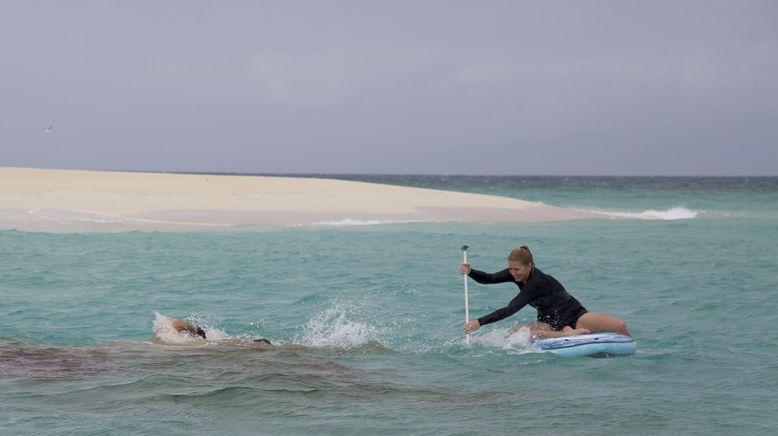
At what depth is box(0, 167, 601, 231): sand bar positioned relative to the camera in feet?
102

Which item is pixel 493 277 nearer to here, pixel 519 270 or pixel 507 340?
pixel 519 270

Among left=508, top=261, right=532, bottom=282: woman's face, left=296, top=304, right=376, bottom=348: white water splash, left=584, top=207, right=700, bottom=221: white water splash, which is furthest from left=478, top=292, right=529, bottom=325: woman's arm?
left=584, top=207, right=700, bottom=221: white water splash

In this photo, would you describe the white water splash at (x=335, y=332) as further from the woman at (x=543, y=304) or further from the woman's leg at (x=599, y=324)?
the woman's leg at (x=599, y=324)

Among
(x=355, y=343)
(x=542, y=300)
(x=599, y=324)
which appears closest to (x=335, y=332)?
(x=355, y=343)

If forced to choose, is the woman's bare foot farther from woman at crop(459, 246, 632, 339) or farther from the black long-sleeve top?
the black long-sleeve top

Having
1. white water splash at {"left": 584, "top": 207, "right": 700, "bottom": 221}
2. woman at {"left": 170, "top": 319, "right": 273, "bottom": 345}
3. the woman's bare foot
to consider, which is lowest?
woman at {"left": 170, "top": 319, "right": 273, "bottom": 345}

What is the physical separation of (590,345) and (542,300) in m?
0.81

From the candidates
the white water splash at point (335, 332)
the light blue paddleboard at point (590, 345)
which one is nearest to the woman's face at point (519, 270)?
the light blue paddleboard at point (590, 345)

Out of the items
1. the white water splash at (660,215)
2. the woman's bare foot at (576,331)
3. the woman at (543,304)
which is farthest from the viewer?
the white water splash at (660,215)

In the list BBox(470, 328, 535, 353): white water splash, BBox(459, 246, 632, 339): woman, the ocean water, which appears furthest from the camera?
BBox(470, 328, 535, 353): white water splash

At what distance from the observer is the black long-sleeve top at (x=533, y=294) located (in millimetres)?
11633

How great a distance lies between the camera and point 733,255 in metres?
25.0

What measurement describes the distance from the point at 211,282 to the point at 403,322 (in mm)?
5416

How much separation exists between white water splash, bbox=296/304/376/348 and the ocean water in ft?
A: 0.18
